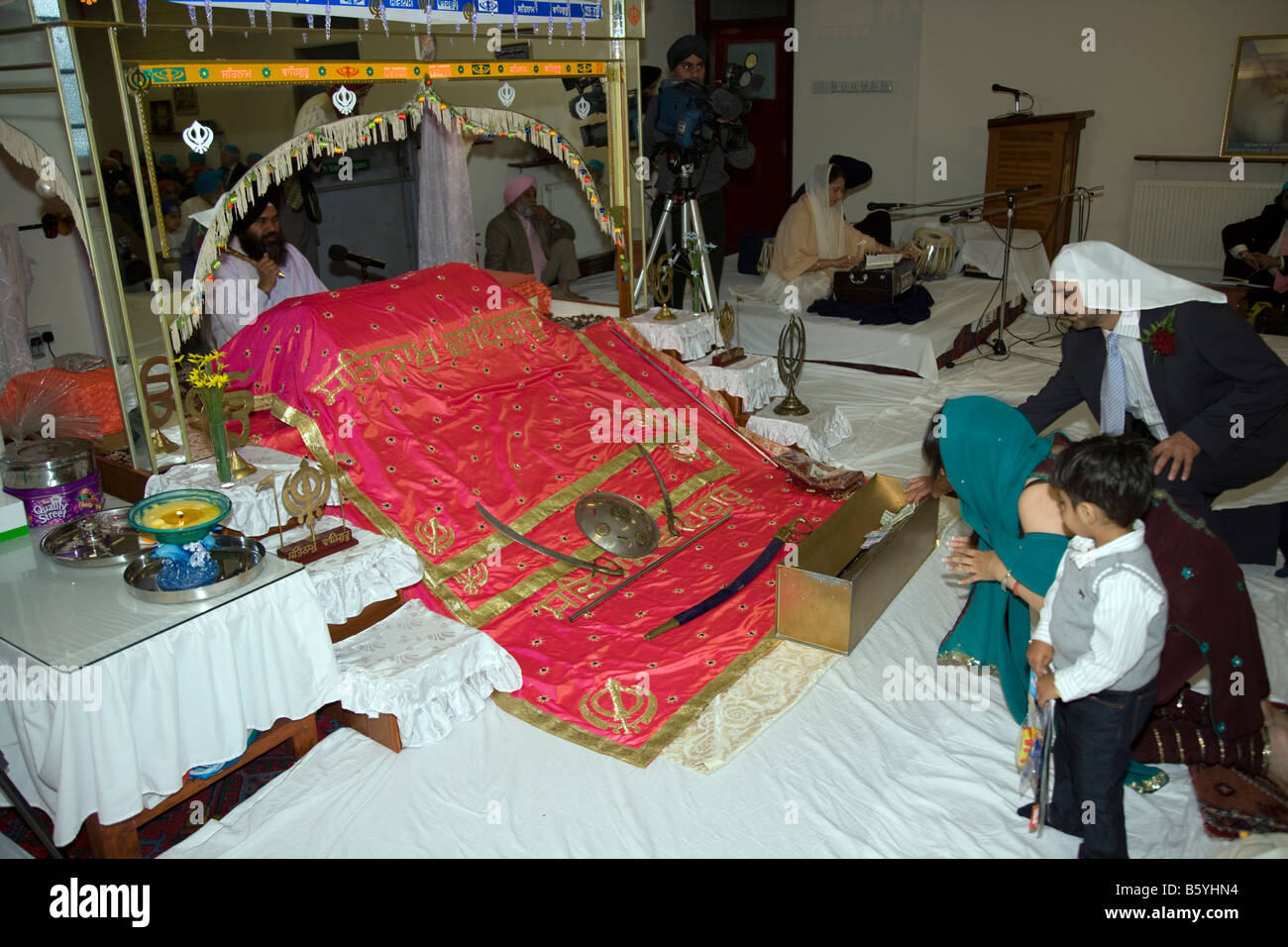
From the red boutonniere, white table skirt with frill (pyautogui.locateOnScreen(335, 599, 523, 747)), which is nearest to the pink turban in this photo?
white table skirt with frill (pyautogui.locateOnScreen(335, 599, 523, 747))

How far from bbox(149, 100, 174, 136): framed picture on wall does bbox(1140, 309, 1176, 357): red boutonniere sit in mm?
3514

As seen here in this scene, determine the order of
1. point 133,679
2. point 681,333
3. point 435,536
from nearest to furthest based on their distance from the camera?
1. point 133,679
2. point 435,536
3. point 681,333

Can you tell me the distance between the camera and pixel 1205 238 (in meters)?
7.73

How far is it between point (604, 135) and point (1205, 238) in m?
5.13

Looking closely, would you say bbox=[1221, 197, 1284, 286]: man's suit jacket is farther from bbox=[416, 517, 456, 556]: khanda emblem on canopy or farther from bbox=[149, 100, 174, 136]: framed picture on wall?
bbox=[149, 100, 174, 136]: framed picture on wall

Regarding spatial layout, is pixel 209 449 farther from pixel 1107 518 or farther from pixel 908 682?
pixel 1107 518

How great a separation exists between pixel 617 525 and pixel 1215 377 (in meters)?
2.11

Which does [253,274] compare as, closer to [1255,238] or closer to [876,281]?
[876,281]

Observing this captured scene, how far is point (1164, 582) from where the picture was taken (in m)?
2.56

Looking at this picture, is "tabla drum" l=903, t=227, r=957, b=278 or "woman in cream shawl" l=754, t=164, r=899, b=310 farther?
"tabla drum" l=903, t=227, r=957, b=278

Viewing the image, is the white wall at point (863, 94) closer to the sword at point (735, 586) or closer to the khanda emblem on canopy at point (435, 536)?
the sword at point (735, 586)

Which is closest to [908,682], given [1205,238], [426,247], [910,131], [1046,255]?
[426,247]

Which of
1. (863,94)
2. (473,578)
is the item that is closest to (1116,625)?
(473,578)

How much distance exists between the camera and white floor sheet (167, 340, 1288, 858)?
251 centimetres
